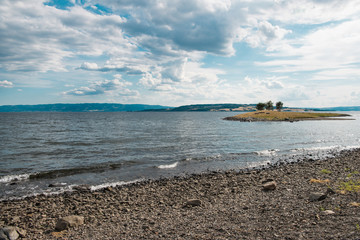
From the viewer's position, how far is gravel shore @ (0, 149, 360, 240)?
10.5 m

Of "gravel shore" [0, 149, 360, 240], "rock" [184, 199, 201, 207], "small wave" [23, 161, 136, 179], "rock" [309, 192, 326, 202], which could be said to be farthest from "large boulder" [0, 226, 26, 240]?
"rock" [309, 192, 326, 202]

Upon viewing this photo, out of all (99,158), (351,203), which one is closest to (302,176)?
(351,203)

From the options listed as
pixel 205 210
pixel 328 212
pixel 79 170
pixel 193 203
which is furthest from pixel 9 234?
pixel 79 170

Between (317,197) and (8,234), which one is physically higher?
(317,197)

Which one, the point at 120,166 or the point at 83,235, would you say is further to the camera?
the point at 120,166

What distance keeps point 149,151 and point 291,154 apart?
2325cm

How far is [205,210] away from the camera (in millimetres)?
13938

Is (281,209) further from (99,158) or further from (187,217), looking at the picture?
(99,158)

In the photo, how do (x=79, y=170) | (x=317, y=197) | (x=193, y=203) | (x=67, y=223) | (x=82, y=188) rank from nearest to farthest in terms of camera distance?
(x=67, y=223) → (x=317, y=197) → (x=193, y=203) → (x=82, y=188) → (x=79, y=170)

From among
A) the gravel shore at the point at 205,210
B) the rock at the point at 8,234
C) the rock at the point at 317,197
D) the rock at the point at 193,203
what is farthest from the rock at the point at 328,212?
the rock at the point at 8,234

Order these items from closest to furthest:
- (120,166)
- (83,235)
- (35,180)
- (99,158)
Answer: (83,235) → (35,180) → (120,166) → (99,158)

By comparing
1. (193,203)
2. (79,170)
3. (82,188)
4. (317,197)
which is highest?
(317,197)

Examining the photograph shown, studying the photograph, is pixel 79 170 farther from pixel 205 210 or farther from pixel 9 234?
pixel 205 210

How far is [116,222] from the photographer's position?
42.2ft
